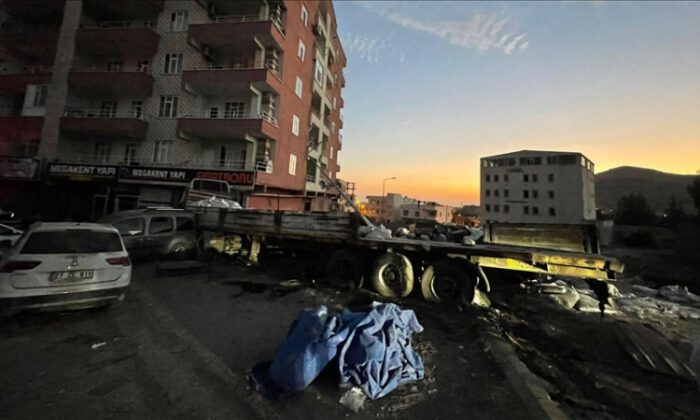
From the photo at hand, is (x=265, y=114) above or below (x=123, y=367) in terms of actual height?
above

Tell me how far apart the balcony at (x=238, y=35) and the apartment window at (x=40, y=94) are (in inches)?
487

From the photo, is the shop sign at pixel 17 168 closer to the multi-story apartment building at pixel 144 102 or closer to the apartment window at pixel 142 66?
the multi-story apartment building at pixel 144 102

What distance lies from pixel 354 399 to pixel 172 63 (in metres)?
25.4

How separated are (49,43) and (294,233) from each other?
92.4 ft

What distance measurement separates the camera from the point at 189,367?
334 cm

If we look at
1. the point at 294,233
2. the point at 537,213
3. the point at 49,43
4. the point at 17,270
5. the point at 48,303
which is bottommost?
the point at 48,303

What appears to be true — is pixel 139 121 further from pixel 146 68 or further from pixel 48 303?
pixel 48 303

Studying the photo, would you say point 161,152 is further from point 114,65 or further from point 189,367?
point 189,367

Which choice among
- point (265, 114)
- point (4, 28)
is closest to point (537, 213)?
point (265, 114)

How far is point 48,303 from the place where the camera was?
4.27 meters

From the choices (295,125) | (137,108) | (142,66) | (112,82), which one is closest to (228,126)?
(295,125)

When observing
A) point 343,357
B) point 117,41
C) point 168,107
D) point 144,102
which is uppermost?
point 117,41

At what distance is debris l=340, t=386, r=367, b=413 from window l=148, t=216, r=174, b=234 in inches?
363

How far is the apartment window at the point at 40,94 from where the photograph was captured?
67.5 feet
